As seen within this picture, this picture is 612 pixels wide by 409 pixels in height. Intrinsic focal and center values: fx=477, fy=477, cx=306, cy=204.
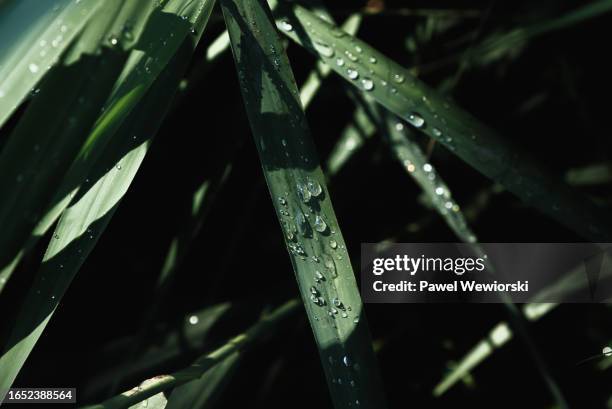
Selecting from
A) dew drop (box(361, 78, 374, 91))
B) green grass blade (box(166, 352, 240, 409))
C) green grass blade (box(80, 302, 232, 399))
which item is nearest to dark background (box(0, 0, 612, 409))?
green grass blade (box(80, 302, 232, 399))

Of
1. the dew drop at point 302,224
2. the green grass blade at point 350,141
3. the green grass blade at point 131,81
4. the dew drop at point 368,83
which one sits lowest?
the dew drop at point 302,224

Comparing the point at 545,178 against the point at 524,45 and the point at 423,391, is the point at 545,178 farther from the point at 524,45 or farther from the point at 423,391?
the point at 524,45

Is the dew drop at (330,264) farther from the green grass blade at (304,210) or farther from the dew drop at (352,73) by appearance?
the dew drop at (352,73)

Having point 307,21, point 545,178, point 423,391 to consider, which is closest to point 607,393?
point 423,391

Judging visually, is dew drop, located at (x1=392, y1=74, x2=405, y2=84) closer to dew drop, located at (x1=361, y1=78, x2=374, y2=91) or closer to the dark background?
dew drop, located at (x1=361, y1=78, x2=374, y2=91)

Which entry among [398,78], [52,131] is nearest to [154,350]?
[52,131]

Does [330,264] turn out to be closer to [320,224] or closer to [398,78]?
[320,224]

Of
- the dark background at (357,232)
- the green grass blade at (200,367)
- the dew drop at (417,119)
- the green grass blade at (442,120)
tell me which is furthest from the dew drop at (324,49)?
the green grass blade at (200,367)
